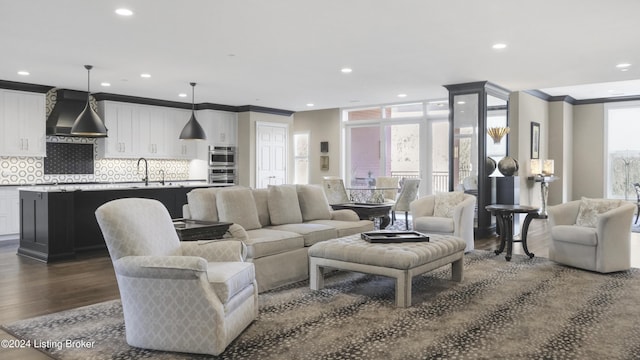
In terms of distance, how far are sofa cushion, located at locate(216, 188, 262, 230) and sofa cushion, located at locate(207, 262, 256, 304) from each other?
143 cm

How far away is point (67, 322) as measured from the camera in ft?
11.6

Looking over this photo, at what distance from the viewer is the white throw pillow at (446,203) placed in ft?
21.1

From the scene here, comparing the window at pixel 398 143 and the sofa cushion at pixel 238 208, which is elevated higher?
the window at pixel 398 143

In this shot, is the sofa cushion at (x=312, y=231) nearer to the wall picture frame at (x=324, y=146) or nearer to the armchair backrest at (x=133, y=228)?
the armchair backrest at (x=133, y=228)

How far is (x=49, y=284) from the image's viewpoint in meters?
4.75

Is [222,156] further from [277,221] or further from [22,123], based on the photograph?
[277,221]

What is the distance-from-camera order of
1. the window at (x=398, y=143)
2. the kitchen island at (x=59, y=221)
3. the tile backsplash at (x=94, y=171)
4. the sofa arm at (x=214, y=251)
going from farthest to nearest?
the window at (x=398, y=143)
the tile backsplash at (x=94, y=171)
the kitchen island at (x=59, y=221)
the sofa arm at (x=214, y=251)

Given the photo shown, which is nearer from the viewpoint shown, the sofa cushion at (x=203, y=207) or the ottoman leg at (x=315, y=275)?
the ottoman leg at (x=315, y=275)

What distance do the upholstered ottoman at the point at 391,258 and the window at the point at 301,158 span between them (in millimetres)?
7884

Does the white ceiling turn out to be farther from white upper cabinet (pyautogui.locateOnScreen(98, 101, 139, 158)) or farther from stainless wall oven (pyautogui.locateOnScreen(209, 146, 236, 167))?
stainless wall oven (pyautogui.locateOnScreen(209, 146, 236, 167))

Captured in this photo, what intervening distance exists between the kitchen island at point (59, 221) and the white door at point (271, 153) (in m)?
4.49

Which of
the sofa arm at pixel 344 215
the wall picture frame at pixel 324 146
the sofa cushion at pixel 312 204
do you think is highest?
the wall picture frame at pixel 324 146

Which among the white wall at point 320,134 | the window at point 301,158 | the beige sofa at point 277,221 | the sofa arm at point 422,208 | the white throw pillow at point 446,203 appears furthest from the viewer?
the window at point 301,158

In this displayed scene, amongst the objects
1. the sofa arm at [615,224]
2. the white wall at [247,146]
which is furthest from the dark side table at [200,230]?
the white wall at [247,146]
